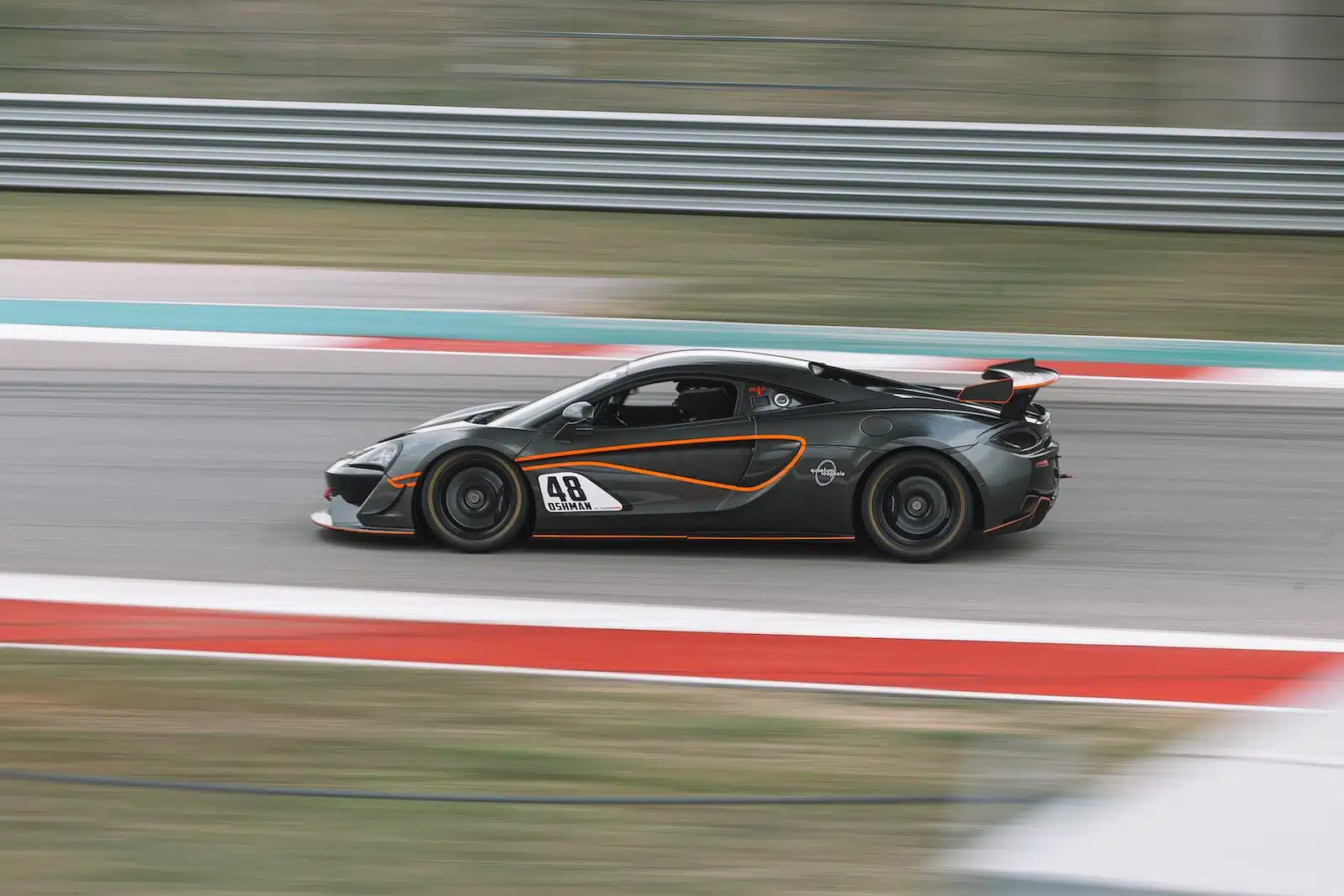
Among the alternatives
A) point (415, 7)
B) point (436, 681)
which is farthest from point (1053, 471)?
point (415, 7)

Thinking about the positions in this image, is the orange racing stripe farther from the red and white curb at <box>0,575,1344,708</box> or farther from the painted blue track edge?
the painted blue track edge

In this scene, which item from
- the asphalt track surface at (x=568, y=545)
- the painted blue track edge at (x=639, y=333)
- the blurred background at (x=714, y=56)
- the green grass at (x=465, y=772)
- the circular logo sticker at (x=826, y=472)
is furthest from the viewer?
the blurred background at (x=714, y=56)

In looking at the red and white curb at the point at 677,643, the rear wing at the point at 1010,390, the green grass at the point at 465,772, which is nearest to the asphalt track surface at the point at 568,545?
the red and white curb at the point at 677,643

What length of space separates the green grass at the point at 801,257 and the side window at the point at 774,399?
18.4 feet

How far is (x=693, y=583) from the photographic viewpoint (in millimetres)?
7730

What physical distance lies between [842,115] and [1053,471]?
9737 mm

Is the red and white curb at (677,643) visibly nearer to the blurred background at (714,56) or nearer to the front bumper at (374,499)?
the front bumper at (374,499)

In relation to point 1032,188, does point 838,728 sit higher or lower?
lower

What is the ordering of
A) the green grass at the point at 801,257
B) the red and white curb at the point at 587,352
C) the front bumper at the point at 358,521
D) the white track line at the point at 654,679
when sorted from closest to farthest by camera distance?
1. the white track line at the point at 654,679
2. the front bumper at the point at 358,521
3. the red and white curb at the point at 587,352
4. the green grass at the point at 801,257

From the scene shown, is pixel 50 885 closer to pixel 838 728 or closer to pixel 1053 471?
pixel 838 728

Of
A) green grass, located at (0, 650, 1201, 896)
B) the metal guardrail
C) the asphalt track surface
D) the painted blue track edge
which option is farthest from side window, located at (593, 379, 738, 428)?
the metal guardrail

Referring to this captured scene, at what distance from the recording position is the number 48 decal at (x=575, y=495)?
786 centimetres

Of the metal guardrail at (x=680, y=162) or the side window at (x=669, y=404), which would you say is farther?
the metal guardrail at (x=680, y=162)

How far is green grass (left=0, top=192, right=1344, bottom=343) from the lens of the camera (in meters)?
13.6
